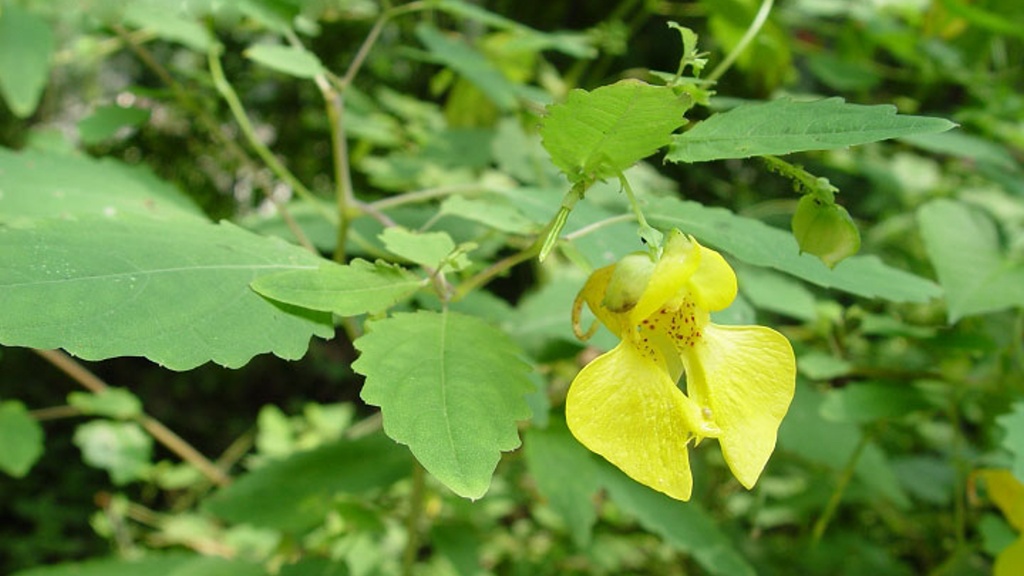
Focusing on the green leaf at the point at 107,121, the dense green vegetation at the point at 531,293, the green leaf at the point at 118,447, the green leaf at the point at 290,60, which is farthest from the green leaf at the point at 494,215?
the green leaf at the point at 118,447

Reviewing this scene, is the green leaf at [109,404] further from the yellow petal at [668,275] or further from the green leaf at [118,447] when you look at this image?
the yellow petal at [668,275]

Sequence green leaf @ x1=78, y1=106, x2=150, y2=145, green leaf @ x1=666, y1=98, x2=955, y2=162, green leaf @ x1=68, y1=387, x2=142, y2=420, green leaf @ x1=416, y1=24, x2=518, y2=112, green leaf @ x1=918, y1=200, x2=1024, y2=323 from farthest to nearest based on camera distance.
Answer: green leaf @ x1=68, y1=387, x2=142, y2=420 → green leaf @ x1=416, y1=24, x2=518, y2=112 → green leaf @ x1=78, y1=106, x2=150, y2=145 → green leaf @ x1=918, y1=200, x2=1024, y2=323 → green leaf @ x1=666, y1=98, x2=955, y2=162

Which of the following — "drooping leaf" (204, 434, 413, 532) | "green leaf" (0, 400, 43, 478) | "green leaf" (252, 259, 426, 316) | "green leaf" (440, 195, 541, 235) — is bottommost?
"green leaf" (0, 400, 43, 478)

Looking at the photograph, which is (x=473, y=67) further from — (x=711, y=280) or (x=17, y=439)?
(x=17, y=439)

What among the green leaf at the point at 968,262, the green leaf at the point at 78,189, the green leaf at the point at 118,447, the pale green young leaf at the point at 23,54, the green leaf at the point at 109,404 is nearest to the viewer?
the green leaf at the point at 78,189

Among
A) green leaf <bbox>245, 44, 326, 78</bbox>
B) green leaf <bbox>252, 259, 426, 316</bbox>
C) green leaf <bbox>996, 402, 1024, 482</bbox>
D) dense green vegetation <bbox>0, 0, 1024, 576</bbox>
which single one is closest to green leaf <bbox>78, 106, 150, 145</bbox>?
dense green vegetation <bbox>0, 0, 1024, 576</bbox>

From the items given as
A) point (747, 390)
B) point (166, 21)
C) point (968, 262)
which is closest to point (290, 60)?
point (166, 21)

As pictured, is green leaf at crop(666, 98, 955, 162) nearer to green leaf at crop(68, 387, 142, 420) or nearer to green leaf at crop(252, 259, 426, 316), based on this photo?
green leaf at crop(252, 259, 426, 316)
